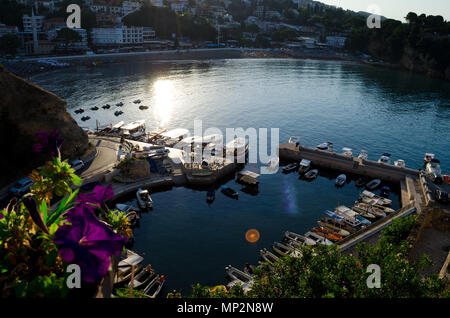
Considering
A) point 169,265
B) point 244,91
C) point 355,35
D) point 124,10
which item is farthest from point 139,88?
point 355,35

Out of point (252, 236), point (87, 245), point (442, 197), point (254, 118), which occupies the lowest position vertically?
point (252, 236)

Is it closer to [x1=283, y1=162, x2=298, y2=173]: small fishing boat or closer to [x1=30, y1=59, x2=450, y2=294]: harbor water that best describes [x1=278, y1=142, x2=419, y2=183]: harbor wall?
[x1=30, y1=59, x2=450, y2=294]: harbor water

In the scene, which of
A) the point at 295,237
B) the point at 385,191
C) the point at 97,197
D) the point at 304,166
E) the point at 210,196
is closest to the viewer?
the point at 97,197

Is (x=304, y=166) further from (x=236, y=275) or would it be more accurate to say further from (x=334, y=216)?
(x=236, y=275)

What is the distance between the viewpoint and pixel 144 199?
3756 cm

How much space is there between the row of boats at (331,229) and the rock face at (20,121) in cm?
2633

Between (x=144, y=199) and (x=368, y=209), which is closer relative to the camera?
(x=368, y=209)

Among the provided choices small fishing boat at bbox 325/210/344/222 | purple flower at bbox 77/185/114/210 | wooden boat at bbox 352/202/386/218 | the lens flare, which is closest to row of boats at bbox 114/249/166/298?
the lens flare

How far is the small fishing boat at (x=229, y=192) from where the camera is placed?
40844 mm

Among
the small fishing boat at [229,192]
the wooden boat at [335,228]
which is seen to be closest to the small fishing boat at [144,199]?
the small fishing boat at [229,192]

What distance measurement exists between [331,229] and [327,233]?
1.30m

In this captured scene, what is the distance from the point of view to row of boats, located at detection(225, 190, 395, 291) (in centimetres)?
2811

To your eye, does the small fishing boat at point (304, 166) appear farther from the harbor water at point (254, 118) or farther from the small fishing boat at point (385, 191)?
the small fishing boat at point (385, 191)

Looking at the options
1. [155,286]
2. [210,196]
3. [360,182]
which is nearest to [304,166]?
[360,182]
